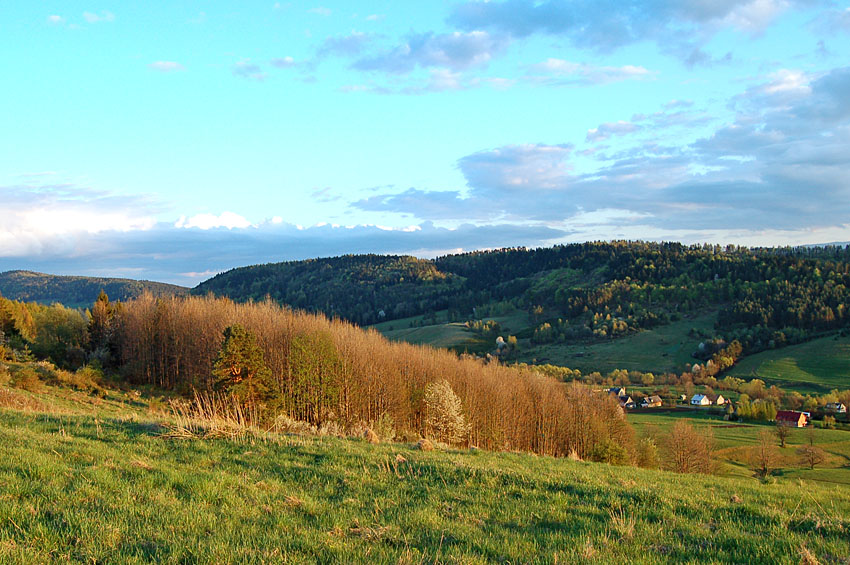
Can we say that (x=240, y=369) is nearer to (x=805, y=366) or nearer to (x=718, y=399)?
(x=718, y=399)

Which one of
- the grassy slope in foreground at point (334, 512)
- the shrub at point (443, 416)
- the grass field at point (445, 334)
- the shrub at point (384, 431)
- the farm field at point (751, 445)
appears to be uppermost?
the grassy slope in foreground at point (334, 512)

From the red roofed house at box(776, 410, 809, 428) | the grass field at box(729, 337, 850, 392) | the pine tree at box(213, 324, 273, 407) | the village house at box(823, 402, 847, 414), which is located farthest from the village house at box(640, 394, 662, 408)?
the pine tree at box(213, 324, 273, 407)

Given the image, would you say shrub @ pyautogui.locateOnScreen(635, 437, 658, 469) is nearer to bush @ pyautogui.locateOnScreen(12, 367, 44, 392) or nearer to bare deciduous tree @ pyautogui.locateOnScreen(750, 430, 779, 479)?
bare deciduous tree @ pyautogui.locateOnScreen(750, 430, 779, 479)

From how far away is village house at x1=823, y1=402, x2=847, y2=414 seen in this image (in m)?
88.2

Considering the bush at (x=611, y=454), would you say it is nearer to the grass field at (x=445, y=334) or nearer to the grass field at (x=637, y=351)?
the grass field at (x=637, y=351)

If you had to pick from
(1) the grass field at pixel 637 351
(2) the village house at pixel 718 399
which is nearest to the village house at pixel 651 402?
(2) the village house at pixel 718 399

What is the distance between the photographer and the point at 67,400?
111ft

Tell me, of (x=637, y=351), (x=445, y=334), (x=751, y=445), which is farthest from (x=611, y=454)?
(x=445, y=334)

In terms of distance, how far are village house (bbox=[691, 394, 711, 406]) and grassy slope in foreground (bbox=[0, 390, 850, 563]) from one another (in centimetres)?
10497

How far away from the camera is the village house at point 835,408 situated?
3472 inches

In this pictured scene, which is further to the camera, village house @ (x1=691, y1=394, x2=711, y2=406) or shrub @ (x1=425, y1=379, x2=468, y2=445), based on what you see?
village house @ (x1=691, y1=394, x2=711, y2=406)

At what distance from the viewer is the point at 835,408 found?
89.5 m

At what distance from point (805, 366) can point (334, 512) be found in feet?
491

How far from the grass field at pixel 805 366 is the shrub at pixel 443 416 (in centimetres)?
9648
